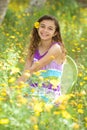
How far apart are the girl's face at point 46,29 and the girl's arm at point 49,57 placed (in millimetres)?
110

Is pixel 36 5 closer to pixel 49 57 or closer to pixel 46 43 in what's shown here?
pixel 46 43

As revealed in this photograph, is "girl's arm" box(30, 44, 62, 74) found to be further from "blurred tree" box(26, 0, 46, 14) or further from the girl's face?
"blurred tree" box(26, 0, 46, 14)

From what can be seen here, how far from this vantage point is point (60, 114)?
95.6 inches

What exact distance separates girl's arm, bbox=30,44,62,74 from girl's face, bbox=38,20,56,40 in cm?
11

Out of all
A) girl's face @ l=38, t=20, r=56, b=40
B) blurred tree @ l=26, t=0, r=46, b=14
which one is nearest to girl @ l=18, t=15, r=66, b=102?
girl's face @ l=38, t=20, r=56, b=40

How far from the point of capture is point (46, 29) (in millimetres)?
3797

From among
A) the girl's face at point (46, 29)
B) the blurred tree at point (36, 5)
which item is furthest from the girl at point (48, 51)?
the blurred tree at point (36, 5)

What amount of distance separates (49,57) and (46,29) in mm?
278

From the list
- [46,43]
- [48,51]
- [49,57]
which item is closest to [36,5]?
[46,43]

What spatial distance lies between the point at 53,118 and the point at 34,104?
16 cm

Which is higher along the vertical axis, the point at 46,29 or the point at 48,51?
the point at 46,29

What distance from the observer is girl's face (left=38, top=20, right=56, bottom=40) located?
3800 mm

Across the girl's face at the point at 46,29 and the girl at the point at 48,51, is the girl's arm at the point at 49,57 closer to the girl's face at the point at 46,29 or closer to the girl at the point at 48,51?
the girl at the point at 48,51

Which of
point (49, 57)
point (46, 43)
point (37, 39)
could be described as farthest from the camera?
point (37, 39)
